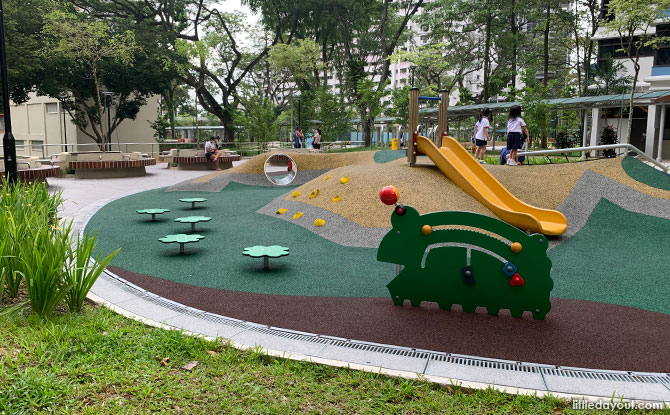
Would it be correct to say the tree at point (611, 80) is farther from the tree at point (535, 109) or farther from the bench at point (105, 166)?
the bench at point (105, 166)

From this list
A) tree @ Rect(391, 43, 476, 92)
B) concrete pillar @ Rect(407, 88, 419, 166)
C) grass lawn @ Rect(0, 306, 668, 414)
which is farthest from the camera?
tree @ Rect(391, 43, 476, 92)

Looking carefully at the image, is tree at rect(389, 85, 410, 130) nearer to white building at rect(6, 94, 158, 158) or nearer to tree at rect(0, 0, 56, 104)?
white building at rect(6, 94, 158, 158)

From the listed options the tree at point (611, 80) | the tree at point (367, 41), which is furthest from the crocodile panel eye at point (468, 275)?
the tree at point (611, 80)

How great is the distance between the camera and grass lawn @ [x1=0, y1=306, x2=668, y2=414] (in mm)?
3016

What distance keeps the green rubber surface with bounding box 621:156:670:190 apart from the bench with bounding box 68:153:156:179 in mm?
17383

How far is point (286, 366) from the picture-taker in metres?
3.58

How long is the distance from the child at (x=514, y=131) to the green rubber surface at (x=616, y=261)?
9.34ft

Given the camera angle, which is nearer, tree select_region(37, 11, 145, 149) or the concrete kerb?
the concrete kerb

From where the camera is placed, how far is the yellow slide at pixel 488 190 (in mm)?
8297

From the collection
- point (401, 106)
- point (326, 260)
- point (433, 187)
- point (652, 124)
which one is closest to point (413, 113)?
point (433, 187)

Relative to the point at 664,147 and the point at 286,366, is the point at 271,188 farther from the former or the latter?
the point at 664,147

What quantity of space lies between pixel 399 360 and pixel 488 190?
21.4ft

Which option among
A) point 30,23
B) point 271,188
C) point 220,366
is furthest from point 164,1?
point 220,366

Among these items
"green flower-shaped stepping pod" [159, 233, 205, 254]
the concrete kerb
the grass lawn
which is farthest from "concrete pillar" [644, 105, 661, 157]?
the grass lawn
